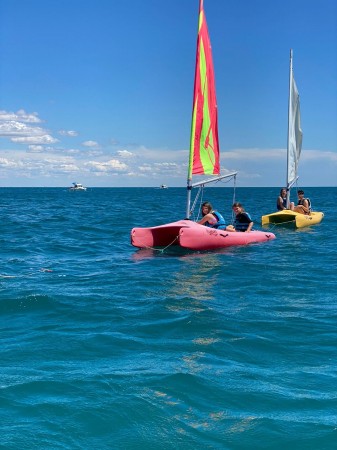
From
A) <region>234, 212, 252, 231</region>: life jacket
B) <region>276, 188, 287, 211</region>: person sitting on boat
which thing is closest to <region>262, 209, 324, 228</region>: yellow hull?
<region>276, 188, 287, 211</region>: person sitting on boat

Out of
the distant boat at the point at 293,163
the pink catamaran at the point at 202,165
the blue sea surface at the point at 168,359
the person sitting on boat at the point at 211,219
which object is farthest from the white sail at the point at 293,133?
the blue sea surface at the point at 168,359

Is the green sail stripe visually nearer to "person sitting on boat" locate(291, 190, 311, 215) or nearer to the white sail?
"person sitting on boat" locate(291, 190, 311, 215)

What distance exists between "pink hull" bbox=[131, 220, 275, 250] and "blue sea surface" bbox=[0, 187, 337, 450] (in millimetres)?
2516

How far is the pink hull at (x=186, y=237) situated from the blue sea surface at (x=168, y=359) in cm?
252

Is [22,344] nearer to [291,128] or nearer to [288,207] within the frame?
[288,207]

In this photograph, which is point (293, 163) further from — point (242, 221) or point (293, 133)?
point (242, 221)

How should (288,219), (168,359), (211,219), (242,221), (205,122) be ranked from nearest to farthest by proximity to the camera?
(168,359), (211,219), (205,122), (242,221), (288,219)

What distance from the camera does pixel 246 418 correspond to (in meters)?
4.43

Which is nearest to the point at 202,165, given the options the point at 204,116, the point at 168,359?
the point at 204,116

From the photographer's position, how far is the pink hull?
14403mm

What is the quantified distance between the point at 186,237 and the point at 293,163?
1562 centimetres

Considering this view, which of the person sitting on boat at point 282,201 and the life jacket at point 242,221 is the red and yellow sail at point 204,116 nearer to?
the life jacket at point 242,221

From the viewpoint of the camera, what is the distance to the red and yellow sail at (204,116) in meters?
15.9

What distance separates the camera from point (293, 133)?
27984 millimetres
